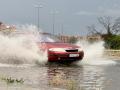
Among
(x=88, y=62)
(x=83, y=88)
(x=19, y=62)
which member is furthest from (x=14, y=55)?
(x=83, y=88)

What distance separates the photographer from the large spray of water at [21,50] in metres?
22.1

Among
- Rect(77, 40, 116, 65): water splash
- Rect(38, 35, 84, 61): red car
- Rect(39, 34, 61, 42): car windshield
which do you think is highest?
Rect(39, 34, 61, 42): car windshield

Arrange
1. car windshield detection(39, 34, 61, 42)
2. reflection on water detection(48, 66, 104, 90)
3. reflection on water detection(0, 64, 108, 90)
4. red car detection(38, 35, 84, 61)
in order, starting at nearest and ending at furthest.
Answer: reflection on water detection(0, 64, 108, 90)
reflection on water detection(48, 66, 104, 90)
red car detection(38, 35, 84, 61)
car windshield detection(39, 34, 61, 42)

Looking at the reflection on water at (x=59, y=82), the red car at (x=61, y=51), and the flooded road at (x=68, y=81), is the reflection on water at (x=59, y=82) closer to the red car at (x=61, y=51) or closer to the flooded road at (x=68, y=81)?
the flooded road at (x=68, y=81)

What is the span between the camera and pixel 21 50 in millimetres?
22547

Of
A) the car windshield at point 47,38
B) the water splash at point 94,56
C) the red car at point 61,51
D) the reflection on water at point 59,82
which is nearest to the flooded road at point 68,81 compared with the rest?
the reflection on water at point 59,82

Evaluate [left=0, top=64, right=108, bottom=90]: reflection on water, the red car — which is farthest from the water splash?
[left=0, top=64, right=108, bottom=90]: reflection on water

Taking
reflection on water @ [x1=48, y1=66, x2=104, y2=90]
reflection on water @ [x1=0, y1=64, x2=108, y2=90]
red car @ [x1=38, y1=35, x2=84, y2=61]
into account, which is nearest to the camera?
reflection on water @ [x1=0, y1=64, x2=108, y2=90]

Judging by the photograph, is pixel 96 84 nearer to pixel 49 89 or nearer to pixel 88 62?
pixel 49 89

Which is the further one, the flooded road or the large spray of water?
the large spray of water

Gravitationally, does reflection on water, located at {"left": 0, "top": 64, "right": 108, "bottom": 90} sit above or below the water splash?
above

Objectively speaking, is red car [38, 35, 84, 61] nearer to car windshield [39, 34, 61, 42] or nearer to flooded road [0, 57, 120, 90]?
car windshield [39, 34, 61, 42]

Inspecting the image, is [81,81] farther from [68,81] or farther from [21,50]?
[21,50]

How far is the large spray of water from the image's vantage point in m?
22.1
